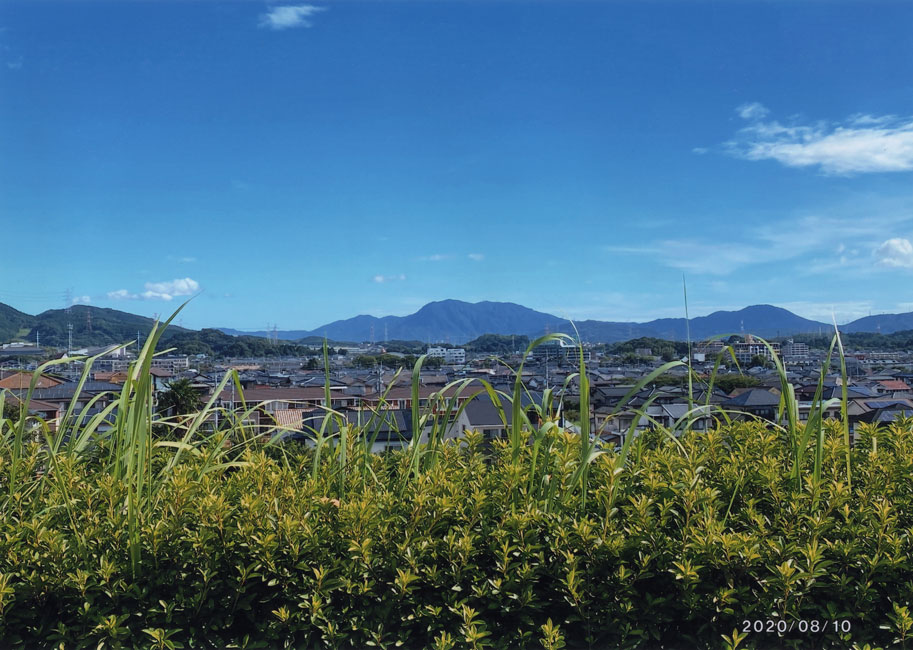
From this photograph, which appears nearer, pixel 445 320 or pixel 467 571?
pixel 467 571

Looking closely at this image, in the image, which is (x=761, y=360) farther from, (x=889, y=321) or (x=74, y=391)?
(x=889, y=321)

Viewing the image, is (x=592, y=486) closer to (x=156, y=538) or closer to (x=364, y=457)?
(x=364, y=457)

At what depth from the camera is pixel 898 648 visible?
4.54 ft

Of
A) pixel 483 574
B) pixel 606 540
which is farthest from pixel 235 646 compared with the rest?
pixel 606 540

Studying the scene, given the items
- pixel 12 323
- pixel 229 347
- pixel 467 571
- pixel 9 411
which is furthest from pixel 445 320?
pixel 467 571

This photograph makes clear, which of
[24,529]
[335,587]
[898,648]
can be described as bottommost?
[898,648]

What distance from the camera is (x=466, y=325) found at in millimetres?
98500

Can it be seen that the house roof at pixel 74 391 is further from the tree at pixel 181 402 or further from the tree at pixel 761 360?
the tree at pixel 761 360

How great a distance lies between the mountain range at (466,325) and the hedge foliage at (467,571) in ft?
1.83

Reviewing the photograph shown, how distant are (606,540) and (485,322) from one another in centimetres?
9239

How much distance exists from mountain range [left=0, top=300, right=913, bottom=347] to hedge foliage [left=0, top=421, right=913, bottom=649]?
1.83ft

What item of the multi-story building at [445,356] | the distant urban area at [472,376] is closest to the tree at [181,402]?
the distant urban area at [472,376]

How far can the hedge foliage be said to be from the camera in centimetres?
138

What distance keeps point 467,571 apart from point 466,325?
9710 centimetres
